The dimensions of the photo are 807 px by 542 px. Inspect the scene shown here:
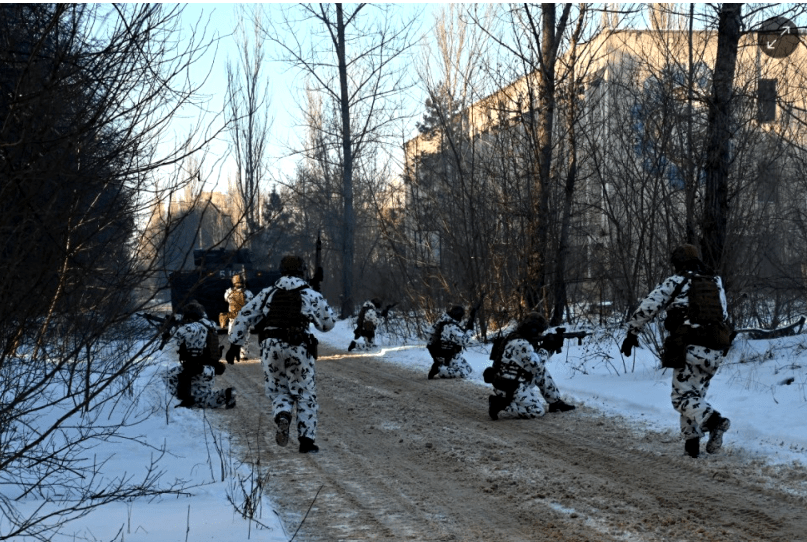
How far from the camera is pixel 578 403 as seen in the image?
40.5 ft

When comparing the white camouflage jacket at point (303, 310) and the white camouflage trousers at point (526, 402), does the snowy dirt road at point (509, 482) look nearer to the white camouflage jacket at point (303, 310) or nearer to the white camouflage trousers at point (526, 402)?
the white camouflage trousers at point (526, 402)

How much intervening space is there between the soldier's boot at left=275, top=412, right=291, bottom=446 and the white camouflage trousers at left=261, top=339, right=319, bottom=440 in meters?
0.06

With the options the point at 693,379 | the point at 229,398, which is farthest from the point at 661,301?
the point at 229,398

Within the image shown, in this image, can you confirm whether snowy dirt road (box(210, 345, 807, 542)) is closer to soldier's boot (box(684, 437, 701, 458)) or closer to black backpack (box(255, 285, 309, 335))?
soldier's boot (box(684, 437, 701, 458))

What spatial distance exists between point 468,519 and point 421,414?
5193mm

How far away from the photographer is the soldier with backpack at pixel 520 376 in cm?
1102

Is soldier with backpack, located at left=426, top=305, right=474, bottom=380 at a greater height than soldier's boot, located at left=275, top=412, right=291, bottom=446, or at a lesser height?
greater

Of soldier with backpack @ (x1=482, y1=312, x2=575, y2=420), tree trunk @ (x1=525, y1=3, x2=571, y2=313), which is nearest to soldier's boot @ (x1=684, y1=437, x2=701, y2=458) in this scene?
soldier with backpack @ (x1=482, y1=312, x2=575, y2=420)

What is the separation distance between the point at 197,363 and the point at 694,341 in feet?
21.6

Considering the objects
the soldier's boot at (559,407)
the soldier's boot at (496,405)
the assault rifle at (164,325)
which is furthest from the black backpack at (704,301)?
the assault rifle at (164,325)

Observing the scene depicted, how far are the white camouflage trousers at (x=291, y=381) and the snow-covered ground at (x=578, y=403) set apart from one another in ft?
2.48

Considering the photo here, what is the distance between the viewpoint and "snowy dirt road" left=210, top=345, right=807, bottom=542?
234 inches

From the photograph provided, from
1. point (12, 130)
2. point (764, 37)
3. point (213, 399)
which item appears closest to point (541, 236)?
point (764, 37)

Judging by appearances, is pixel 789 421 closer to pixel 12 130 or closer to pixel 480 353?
pixel 12 130
